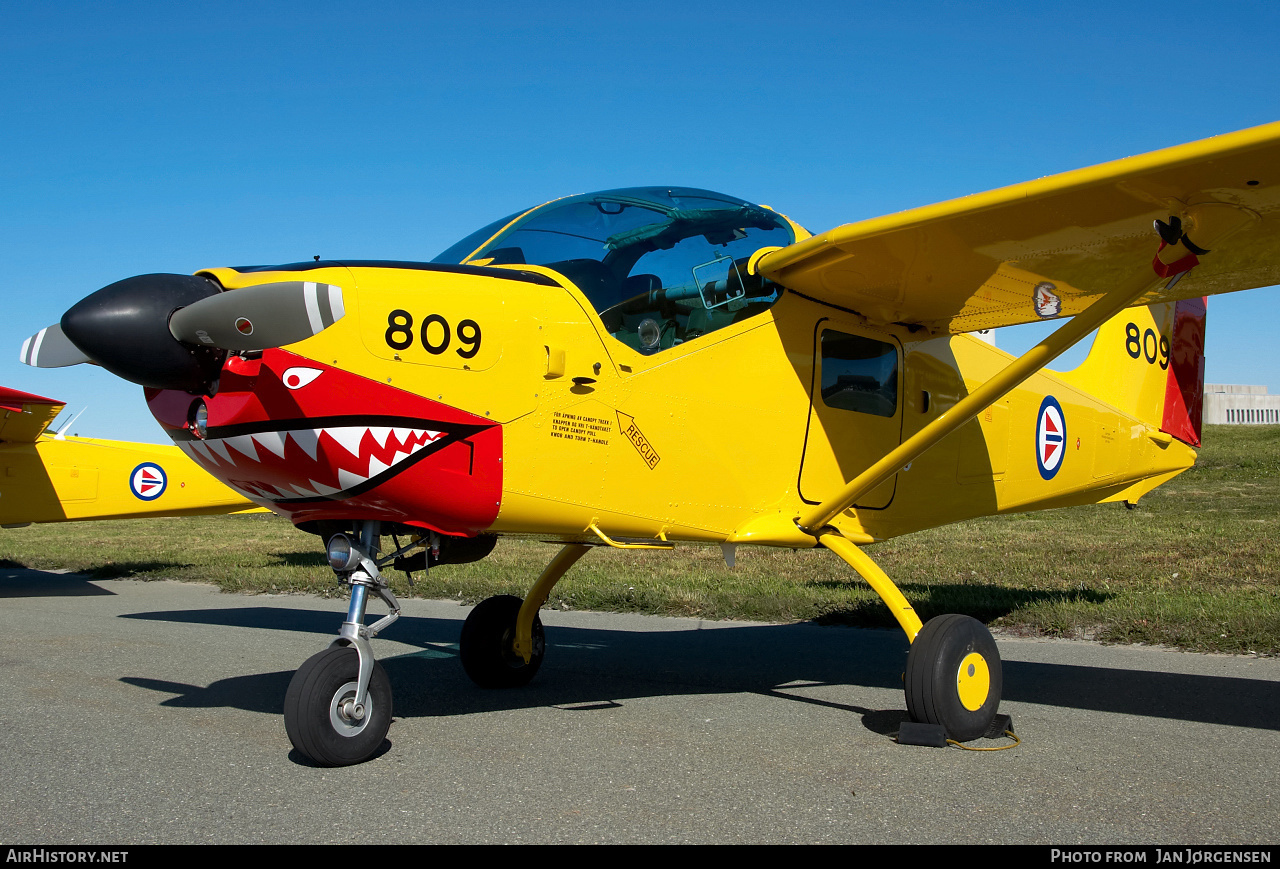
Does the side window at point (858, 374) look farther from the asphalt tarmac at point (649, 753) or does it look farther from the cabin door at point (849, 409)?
the asphalt tarmac at point (649, 753)

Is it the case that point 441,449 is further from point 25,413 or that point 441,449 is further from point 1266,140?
point 25,413

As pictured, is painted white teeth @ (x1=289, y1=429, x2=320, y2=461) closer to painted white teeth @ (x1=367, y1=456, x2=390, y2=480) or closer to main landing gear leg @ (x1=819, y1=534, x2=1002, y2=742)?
painted white teeth @ (x1=367, y1=456, x2=390, y2=480)

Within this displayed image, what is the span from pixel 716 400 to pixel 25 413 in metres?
12.7

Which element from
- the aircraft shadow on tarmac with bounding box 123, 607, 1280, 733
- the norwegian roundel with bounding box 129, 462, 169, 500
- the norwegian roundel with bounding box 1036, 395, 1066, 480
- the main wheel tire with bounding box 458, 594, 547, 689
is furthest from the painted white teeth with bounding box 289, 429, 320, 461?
the norwegian roundel with bounding box 129, 462, 169, 500

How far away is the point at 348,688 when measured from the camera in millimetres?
4230

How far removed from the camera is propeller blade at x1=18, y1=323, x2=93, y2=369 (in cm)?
421

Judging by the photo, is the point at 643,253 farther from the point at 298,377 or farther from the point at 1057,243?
the point at 1057,243

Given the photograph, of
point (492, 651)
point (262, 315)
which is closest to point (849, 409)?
point (492, 651)

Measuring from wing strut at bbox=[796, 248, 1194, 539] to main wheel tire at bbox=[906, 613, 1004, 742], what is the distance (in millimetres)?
867

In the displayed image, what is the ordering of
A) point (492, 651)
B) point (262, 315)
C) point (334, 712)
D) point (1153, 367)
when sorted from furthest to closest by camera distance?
point (1153, 367) < point (492, 651) < point (334, 712) < point (262, 315)

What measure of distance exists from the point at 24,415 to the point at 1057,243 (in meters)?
14.3

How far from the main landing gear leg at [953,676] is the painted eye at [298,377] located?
10.8 feet

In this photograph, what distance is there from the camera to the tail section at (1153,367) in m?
8.48

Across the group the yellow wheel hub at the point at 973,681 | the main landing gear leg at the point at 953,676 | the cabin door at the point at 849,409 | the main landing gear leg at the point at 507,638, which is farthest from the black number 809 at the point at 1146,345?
the main landing gear leg at the point at 507,638
